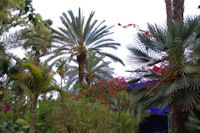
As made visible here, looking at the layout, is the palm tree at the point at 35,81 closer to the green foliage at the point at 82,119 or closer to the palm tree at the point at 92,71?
the green foliage at the point at 82,119

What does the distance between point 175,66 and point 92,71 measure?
43.3 ft

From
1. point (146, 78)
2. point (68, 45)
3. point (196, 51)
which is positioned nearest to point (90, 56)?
point (68, 45)

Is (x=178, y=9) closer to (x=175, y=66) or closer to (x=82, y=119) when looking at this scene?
(x=175, y=66)

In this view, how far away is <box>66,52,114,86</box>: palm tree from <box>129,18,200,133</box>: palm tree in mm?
9756

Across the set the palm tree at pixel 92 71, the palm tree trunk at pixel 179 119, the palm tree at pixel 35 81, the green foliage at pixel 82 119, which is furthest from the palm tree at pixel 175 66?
→ the palm tree at pixel 92 71

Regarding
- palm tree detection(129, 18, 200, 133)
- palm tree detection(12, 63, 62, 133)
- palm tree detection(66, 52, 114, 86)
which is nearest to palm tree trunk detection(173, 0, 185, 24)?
palm tree detection(129, 18, 200, 133)

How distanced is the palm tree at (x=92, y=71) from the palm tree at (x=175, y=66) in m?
9.76

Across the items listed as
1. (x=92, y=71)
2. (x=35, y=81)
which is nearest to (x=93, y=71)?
(x=92, y=71)

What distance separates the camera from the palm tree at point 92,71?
1743cm

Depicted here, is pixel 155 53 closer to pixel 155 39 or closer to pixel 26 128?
pixel 155 39

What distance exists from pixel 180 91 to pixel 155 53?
1353mm

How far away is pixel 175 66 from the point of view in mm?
6613

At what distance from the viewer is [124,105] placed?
37.6 ft

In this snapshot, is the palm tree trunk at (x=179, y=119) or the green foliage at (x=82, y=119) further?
the green foliage at (x=82, y=119)
